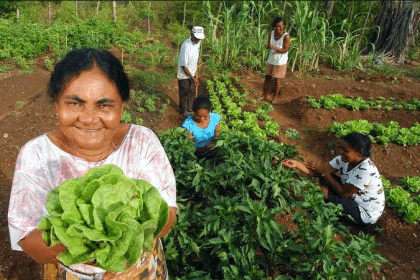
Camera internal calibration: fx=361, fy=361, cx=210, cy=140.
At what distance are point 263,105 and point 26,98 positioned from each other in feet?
15.6

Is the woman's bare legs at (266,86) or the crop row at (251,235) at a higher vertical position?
the crop row at (251,235)

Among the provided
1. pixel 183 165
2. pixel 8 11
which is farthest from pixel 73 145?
pixel 8 11

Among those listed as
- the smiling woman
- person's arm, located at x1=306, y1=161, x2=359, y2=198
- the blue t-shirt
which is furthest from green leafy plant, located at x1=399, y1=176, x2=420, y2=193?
the smiling woman

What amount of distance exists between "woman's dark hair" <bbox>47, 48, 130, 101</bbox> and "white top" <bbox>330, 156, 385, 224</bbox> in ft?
10.2

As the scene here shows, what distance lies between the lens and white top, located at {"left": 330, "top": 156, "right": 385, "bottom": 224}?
395 cm

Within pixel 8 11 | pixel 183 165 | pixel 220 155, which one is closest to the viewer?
pixel 183 165

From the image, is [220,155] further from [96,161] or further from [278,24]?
[278,24]

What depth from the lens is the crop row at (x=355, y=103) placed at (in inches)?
294

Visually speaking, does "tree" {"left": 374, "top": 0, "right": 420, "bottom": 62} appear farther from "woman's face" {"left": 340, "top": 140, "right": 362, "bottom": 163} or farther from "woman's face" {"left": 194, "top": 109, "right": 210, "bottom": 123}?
"woman's face" {"left": 194, "top": 109, "right": 210, "bottom": 123}

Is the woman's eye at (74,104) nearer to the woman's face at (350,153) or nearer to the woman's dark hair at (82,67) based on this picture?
the woman's dark hair at (82,67)

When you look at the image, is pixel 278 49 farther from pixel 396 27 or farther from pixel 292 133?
pixel 396 27

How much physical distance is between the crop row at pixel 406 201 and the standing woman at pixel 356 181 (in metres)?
0.62

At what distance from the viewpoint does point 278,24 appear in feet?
23.6

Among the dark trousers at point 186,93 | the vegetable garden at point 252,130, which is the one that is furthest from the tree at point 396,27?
the dark trousers at point 186,93
